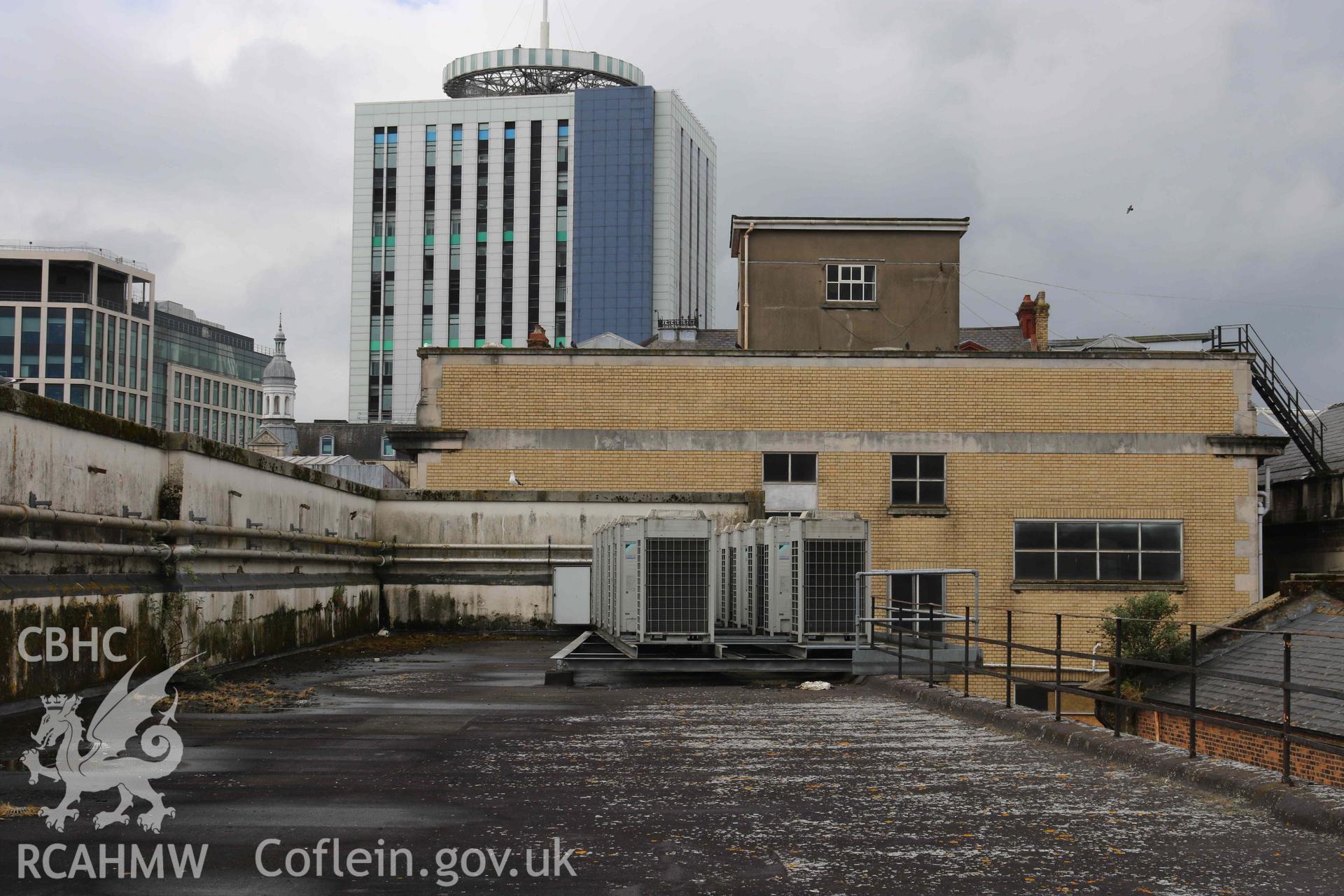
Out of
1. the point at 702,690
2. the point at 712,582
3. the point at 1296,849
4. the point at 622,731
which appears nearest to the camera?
the point at 1296,849

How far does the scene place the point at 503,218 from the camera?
425 ft

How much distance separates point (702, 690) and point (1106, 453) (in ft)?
57.3

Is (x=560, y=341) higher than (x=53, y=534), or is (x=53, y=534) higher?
(x=560, y=341)

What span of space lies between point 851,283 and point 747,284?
9.35ft

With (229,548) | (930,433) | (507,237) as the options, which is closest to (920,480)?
(930,433)

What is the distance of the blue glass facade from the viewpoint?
125438mm

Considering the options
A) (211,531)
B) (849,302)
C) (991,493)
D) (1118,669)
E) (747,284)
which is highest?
(747,284)

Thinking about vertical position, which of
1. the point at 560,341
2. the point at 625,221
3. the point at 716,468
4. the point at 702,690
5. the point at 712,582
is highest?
the point at 625,221

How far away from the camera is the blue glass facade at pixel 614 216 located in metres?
125

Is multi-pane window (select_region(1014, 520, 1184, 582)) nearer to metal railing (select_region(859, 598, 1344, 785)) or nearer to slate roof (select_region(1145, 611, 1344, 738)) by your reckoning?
metal railing (select_region(859, 598, 1344, 785))

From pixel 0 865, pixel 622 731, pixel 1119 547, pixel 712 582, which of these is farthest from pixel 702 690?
pixel 1119 547

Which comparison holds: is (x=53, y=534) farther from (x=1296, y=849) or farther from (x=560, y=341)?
(x=560, y=341)

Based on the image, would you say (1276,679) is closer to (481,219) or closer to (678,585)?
(678,585)

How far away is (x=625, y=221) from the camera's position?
126m
